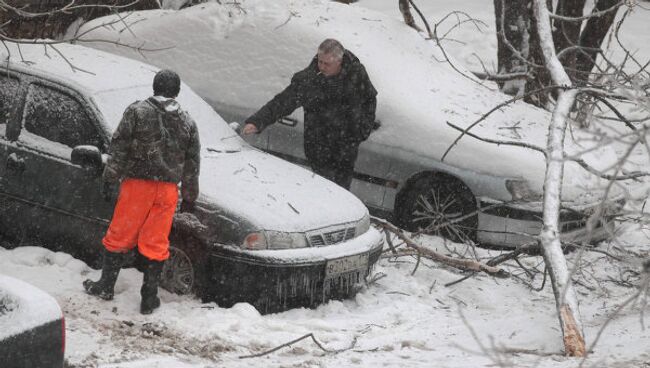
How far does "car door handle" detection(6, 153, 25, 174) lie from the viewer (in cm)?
633

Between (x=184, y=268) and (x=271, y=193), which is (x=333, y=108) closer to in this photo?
(x=271, y=193)

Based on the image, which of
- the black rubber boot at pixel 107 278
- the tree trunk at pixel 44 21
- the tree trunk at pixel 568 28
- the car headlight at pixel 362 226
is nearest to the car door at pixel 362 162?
the car headlight at pixel 362 226

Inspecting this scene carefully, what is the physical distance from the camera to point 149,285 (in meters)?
5.71

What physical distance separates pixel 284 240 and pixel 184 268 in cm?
67

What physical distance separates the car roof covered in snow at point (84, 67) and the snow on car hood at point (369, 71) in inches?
44.9

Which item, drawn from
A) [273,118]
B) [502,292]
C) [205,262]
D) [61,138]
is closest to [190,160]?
[205,262]

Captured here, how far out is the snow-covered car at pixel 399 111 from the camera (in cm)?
760

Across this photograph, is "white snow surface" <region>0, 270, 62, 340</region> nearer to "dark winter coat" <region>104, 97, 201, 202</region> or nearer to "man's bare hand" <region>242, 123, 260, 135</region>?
"dark winter coat" <region>104, 97, 201, 202</region>

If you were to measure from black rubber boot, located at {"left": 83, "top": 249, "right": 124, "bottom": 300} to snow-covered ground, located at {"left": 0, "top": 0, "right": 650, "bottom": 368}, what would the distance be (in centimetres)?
6

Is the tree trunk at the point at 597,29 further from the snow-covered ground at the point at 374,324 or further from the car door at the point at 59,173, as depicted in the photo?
the car door at the point at 59,173

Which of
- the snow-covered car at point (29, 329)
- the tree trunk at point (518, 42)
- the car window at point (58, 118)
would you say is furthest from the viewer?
the tree trunk at point (518, 42)

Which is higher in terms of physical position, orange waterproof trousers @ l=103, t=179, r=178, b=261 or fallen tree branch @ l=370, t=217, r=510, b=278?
orange waterproof trousers @ l=103, t=179, r=178, b=261

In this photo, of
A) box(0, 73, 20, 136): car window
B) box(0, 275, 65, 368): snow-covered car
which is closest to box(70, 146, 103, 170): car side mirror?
box(0, 73, 20, 136): car window

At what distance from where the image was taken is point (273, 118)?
302 inches
